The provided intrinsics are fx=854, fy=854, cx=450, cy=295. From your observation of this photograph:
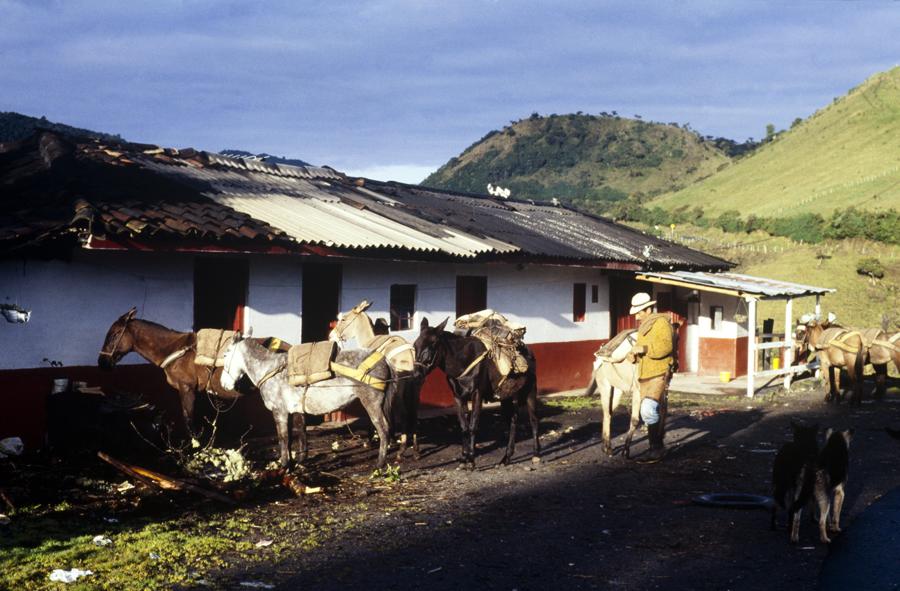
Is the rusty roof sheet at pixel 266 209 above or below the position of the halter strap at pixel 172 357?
above

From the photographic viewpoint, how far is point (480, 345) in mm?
10703

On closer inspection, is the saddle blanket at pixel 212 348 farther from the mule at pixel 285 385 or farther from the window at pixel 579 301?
the window at pixel 579 301

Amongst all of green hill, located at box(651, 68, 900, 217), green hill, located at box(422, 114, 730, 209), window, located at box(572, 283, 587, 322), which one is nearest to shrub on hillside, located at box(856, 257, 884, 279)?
green hill, located at box(651, 68, 900, 217)

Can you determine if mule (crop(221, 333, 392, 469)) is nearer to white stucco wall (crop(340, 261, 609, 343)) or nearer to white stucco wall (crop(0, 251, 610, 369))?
white stucco wall (crop(0, 251, 610, 369))

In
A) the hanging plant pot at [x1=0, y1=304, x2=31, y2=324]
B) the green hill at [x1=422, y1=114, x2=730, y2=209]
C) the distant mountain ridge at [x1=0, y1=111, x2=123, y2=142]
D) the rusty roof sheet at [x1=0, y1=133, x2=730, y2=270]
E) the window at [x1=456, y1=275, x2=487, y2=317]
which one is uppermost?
the green hill at [x1=422, y1=114, x2=730, y2=209]

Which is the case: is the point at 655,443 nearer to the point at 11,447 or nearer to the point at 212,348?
the point at 212,348

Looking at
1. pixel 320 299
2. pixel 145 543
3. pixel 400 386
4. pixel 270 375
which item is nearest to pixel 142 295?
pixel 270 375

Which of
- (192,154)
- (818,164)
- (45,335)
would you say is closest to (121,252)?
(45,335)

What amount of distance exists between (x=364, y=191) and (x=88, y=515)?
12717mm

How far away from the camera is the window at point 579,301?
66.4 feet

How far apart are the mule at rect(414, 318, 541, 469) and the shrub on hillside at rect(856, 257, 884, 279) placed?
119ft

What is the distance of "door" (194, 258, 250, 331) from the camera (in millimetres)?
12688

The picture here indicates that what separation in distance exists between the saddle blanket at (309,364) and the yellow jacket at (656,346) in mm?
3810

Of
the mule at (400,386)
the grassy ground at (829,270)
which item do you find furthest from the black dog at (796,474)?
the grassy ground at (829,270)
